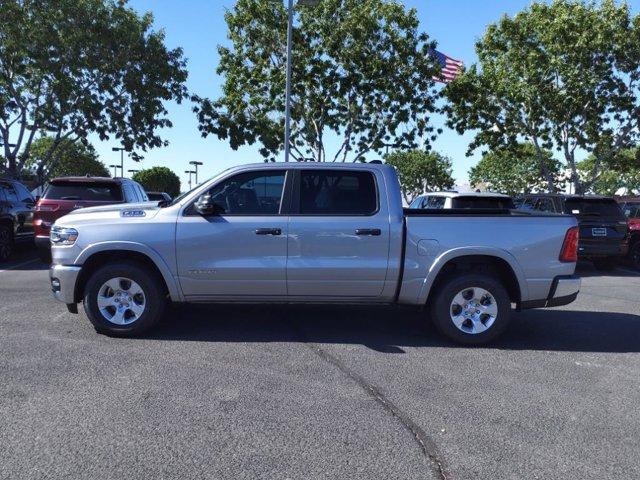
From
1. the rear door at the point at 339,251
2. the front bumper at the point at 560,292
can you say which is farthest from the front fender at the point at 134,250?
the front bumper at the point at 560,292

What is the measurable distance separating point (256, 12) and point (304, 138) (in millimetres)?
5069

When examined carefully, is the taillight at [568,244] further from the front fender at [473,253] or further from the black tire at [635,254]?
the black tire at [635,254]

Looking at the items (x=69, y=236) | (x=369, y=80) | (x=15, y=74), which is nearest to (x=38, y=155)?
(x=15, y=74)

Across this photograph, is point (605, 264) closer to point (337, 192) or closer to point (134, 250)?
point (337, 192)

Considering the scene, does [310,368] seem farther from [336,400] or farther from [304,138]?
[304,138]

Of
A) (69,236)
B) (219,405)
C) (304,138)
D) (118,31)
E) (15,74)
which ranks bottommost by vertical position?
(219,405)

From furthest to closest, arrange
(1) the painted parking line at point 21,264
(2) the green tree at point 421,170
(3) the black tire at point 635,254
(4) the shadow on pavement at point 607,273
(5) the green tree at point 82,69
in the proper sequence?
(2) the green tree at point 421,170 < (5) the green tree at point 82,69 < (3) the black tire at point 635,254 < (4) the shadow on pavement at point 607,273 < (1) the painted parking line at point 21,264

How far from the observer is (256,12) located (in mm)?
21266

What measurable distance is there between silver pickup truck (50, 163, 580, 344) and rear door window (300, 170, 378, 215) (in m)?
0.01

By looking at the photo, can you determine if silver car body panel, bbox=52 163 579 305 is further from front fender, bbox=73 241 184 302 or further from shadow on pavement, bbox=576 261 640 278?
shadow on pavement, bbox=576 261 640 278

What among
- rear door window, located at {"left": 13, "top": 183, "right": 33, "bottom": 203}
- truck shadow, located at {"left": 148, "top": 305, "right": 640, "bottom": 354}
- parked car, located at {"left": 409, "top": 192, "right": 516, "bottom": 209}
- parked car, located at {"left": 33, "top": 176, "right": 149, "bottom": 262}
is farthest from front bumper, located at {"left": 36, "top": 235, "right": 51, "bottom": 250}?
parked car, located at {"left": 409, "top": 192, "right": 516, "bottom": 209}

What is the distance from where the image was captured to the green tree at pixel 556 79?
19531 mm

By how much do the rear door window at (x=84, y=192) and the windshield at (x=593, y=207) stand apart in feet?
30.4

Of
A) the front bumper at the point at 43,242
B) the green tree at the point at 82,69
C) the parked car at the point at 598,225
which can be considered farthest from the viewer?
the green tree at the point at 82,69
